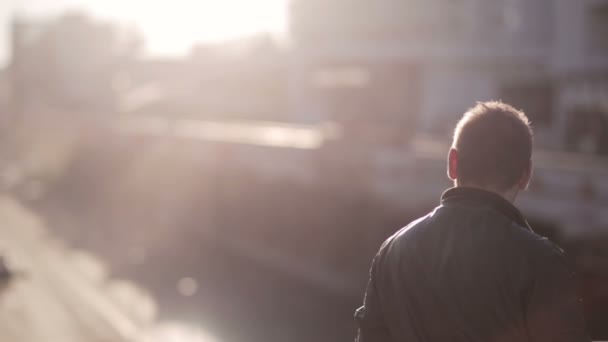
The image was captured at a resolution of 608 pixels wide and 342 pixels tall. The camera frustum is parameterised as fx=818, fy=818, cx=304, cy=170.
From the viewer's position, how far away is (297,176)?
29.3 metres

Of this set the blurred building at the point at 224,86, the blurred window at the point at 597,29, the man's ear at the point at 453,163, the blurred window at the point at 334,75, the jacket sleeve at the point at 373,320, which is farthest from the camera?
the blurred building at the point at 224,86

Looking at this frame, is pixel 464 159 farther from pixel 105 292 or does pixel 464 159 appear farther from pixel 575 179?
pixel 105 292

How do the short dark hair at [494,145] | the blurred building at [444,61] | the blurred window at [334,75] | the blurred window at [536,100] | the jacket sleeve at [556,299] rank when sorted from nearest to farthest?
the jacket sleeve at [556,299]
the short dark hair at [494,145]
the blurred building at [444,61]
the blurred window at [536,100]
the blurred window at [334,75]

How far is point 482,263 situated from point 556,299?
226 millimetres

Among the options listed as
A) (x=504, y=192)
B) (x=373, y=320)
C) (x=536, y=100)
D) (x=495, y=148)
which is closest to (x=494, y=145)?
(x=495, y=148)

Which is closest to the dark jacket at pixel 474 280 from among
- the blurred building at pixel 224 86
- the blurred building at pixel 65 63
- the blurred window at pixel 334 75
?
the blurred window at pixel 334 75

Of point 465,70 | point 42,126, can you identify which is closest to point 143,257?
point 465,70

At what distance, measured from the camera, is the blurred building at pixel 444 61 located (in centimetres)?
2967

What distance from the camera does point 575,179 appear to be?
17.6 m

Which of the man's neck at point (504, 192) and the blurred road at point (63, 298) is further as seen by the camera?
the blurred road at point (63, 298)

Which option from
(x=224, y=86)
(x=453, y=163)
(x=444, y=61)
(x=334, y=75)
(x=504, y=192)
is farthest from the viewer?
(x=224, y=86)

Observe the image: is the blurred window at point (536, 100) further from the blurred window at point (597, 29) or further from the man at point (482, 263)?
the man at point (482, 263)

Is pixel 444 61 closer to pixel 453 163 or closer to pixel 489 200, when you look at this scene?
pixel 453 163

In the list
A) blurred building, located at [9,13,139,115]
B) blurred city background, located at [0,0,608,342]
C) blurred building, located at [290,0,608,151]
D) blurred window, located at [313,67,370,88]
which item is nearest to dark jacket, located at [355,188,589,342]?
blurred city background, located at [0,0,608,342]
